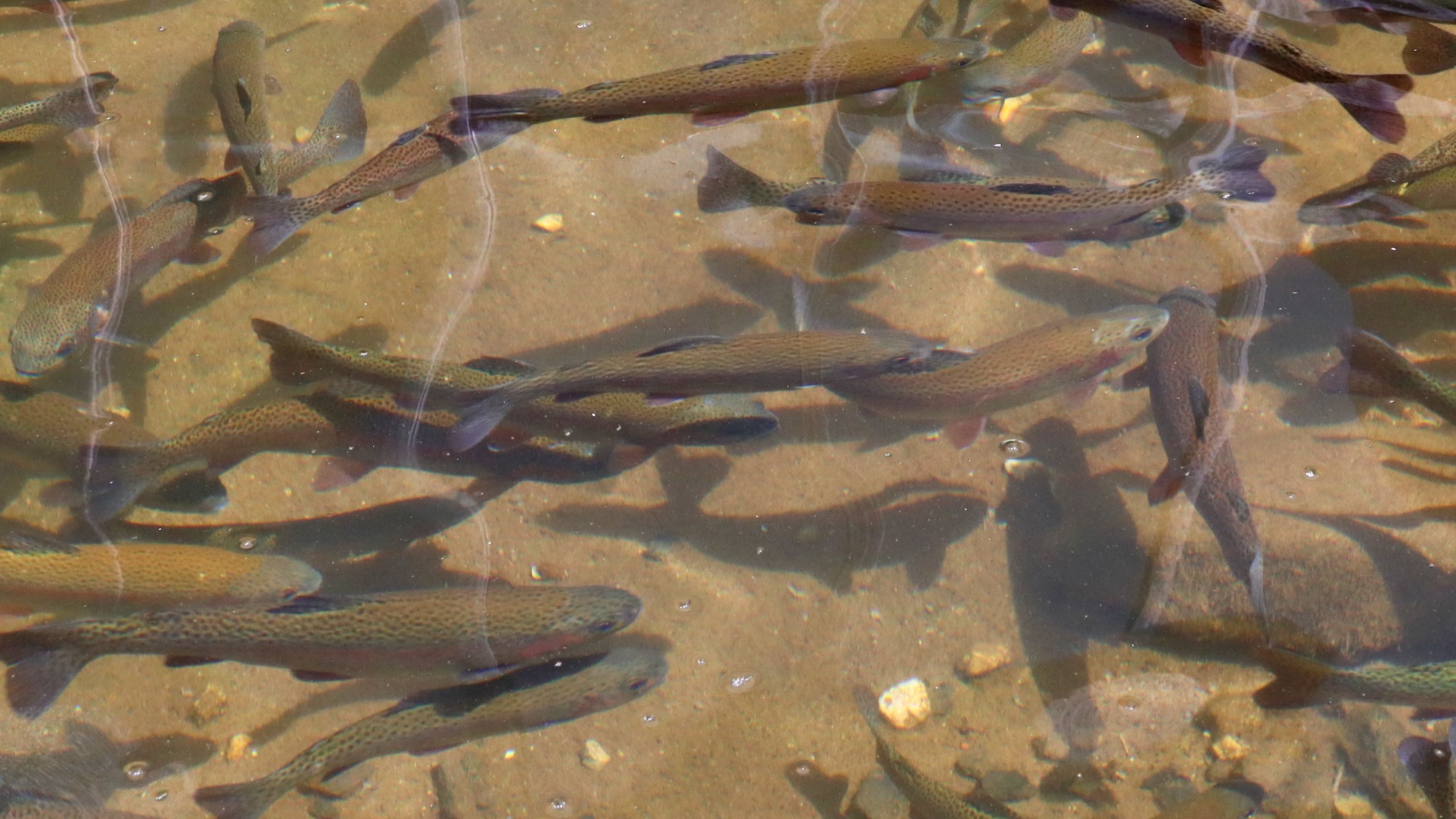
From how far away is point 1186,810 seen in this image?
350cm

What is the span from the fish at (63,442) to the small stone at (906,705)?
322 centimetres

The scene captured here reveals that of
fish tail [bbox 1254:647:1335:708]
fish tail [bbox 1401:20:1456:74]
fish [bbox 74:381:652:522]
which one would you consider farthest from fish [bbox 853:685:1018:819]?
fish tail [bbox 1401:20:1456:74]

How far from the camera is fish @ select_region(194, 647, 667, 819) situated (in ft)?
11.4

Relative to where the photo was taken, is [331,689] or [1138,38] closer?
[331,689]

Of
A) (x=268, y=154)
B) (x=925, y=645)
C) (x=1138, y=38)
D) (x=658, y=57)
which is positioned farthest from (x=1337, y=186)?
(x=268, y=154)

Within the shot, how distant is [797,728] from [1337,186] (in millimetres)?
3986

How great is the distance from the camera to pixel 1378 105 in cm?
407

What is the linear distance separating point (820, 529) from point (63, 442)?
3.53 m

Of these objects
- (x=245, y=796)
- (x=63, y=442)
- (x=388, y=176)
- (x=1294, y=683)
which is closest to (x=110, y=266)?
(x=63, y=442)

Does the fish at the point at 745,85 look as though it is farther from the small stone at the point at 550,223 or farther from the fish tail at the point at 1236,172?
the fish tail at the point at 1236,172

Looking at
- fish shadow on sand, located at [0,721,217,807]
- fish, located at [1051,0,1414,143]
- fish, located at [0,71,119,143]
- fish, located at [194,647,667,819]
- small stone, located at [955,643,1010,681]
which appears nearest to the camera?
fish, located at [194,647,667,819]

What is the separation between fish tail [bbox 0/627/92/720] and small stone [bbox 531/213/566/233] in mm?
2800

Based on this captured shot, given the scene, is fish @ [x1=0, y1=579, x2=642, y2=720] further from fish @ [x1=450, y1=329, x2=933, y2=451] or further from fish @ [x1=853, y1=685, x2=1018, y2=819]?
fish @ [x1=853, y1=685, x2=1018, y2=819]

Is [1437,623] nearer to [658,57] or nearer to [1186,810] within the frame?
[1186,810]
